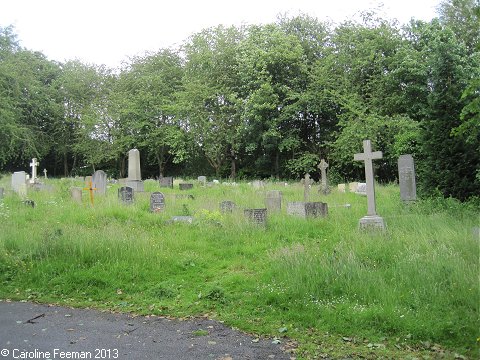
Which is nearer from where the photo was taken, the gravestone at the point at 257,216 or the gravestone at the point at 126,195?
the gravestone at the point at 257,216

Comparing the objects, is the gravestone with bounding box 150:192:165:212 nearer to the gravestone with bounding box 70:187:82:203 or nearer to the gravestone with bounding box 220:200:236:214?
the gravestone with bounding box 220:200:236:214

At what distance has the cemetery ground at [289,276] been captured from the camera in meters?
4.90

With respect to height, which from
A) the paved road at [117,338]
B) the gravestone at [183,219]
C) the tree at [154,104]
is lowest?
the paved road at [117,338]

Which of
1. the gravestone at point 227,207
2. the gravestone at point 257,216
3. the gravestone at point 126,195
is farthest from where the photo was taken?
the gravestone at point 126,195

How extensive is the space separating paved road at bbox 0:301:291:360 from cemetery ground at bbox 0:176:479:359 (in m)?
0.30

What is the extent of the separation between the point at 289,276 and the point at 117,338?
261 centimetres

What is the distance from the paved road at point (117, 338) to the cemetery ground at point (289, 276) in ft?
A: 0.98

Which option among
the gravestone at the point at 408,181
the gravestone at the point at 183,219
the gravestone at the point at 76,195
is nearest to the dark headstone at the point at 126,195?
the gravestone at the point at 76,195

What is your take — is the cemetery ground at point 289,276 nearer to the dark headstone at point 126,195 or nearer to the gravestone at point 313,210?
the gravestone at point 313,210

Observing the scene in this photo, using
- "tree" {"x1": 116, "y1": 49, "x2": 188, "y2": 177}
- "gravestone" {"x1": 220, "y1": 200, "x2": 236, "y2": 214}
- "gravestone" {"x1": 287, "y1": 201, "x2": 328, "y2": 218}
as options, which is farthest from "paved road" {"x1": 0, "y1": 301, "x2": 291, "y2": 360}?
"tree" {"x1": 116, "y1": 49, "x2": 188, "y2": 177}

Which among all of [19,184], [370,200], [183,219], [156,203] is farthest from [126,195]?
[370,200]

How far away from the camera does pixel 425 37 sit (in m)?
22.4

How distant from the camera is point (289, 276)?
6.28m

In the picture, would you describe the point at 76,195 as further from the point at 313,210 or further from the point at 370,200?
the point at 370,200
